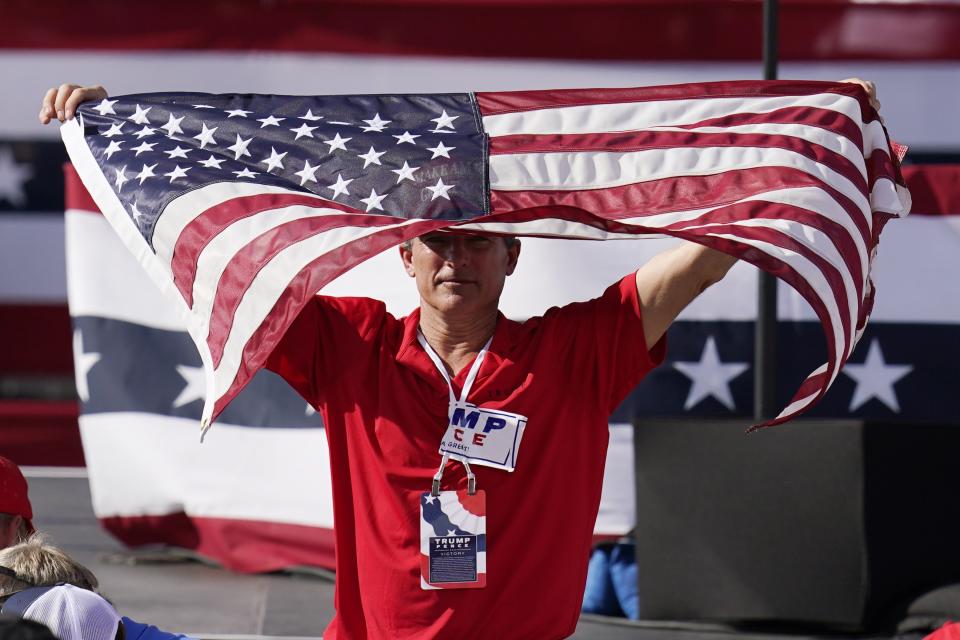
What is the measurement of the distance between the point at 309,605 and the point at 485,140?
278 cm

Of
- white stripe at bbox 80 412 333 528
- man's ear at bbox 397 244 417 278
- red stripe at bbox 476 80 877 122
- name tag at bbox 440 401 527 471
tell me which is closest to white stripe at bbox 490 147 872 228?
red stripe at bbox 476 80 877 122

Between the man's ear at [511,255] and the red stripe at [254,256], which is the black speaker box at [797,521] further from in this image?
the red stripe at [254,256]

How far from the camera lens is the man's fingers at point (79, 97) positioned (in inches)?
142

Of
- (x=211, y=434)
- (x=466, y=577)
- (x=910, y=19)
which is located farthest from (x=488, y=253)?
(x=910, y=19)

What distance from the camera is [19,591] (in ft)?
8.44

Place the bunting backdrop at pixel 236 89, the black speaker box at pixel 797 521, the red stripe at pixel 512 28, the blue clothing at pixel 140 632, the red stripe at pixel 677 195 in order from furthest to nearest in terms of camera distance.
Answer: the red stripe at pixel 512 28, the bunting backdrop at pixel 236 89, the black speaker box at pixel 797 521, the red stripe at pixel 677 195, the blue clothing at pixel 140 632

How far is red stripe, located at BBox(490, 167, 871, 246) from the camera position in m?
3.31

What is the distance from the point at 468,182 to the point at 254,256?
60 cm

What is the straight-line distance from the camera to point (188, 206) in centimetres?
327

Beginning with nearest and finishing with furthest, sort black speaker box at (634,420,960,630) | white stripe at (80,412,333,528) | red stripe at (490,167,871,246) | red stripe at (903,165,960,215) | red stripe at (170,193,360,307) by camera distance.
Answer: red stripe at (170,193,360,307), red stripe at (490,167,871,246), black speaker box at (634,420,960,630), red stripe at (903,165,960,215), white stripe at (80,412,333,528)

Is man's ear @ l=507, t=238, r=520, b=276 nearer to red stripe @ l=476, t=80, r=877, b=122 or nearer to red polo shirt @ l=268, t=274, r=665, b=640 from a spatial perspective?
red polo shirt @ l=268, t=274, r=665, b=640

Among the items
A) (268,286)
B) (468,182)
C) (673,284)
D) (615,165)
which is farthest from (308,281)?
(615,165)

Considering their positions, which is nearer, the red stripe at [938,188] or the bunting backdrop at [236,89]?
the red stripe at [938,188]

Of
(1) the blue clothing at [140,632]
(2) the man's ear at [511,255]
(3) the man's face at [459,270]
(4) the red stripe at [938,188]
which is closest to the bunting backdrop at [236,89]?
(4) the red stripe at [938,188]
